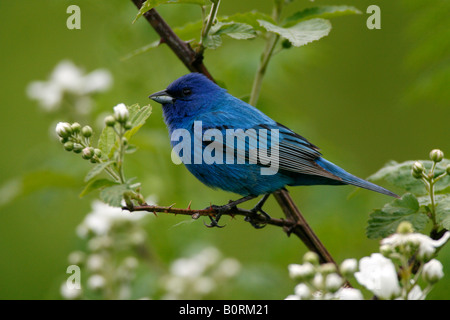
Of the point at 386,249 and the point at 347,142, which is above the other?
the point at 347,142

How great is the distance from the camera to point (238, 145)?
4.55m

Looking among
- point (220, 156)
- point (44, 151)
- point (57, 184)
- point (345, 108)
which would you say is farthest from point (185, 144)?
point (345, 108)

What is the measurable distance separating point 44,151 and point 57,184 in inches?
32.3

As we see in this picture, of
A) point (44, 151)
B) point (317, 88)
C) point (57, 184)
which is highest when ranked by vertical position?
point (317, 88)

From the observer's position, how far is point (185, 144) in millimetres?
4691

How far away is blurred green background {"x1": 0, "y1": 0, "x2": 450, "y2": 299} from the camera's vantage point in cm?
469

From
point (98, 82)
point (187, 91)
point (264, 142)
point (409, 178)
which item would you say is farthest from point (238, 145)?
point (409, 178)

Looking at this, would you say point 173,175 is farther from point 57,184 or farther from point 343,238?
point 343,238

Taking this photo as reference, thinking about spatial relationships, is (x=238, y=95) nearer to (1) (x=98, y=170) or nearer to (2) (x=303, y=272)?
(1) (x=98, y=170)

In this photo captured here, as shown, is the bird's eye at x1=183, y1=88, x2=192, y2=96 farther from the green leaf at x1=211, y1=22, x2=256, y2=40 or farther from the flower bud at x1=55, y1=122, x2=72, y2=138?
the flower bud at x1=55, y1=122, x2=72, y2=138

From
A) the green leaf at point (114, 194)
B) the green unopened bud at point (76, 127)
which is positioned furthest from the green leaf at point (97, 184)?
the green unopened bud at point (76, 127)

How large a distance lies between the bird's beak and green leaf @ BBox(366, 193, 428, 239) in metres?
2.54

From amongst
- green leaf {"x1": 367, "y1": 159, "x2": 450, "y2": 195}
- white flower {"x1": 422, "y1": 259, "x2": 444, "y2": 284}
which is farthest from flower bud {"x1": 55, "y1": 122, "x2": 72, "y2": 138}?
white flower {"x1": 422, "y1": 259, "x2": 444, "y2": 284}

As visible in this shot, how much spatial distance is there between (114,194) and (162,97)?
2.54 meters
